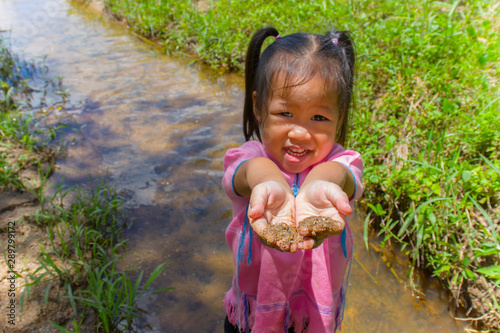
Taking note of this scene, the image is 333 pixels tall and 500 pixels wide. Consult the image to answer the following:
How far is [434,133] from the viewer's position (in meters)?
2.67

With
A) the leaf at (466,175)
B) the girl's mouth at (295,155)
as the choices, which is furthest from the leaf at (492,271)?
the girl's mouth at (295,155)

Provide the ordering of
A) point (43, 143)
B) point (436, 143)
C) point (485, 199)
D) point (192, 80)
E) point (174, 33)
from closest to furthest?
point (485, 199) < point (436, 143) < point (43, 143) < point (192, 80) < point (174, 33)

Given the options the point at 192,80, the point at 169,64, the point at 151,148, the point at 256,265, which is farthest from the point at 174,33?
the point at 256,265

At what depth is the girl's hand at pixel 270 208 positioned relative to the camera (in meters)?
1.04

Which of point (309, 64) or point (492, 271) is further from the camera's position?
point (492, 271)

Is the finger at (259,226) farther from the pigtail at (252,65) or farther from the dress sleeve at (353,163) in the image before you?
the pigtail at (252,65)

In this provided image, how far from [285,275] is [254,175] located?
41cm

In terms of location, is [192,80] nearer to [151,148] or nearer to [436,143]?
[151,148]

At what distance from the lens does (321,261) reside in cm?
137

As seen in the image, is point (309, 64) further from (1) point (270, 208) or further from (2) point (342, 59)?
(1) point (270, 208)

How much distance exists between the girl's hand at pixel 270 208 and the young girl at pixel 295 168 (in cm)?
7

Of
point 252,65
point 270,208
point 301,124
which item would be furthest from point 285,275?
Answer: point 252,65

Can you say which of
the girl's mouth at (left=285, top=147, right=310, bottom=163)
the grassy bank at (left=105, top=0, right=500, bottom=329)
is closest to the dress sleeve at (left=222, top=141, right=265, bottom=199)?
the girl's mouth at (left=285, top=147, right=310, bottom=163)

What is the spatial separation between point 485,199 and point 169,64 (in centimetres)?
459
